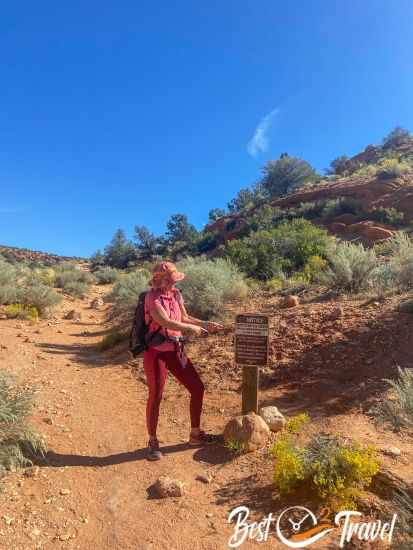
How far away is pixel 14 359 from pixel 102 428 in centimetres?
296

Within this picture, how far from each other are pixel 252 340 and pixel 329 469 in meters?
1.39

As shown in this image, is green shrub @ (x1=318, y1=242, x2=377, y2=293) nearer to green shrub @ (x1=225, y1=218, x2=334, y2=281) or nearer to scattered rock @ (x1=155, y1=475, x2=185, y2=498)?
green shrub @ (x1=225, y1=218, x2=334, y2=281)

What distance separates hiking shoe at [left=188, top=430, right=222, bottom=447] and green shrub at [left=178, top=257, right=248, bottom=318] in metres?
3.62

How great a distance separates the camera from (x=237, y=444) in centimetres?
344

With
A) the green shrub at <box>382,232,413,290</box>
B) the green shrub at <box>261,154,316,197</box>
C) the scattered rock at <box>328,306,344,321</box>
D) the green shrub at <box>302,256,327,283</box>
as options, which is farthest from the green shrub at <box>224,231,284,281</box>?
the green shrub at <box>261,154,316,197</box>

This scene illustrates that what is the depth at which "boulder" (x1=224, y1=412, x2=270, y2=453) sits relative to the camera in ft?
11.3

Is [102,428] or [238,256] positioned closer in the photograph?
[102,428]

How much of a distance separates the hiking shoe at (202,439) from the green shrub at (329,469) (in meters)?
Answer: 0.99

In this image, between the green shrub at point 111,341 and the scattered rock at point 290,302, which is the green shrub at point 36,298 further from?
the scattered rock at point 290,302

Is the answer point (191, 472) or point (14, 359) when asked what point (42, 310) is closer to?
point (14, 359)

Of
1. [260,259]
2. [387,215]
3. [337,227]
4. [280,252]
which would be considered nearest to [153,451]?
[260,259]

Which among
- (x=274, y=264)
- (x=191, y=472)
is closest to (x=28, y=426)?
(x=191, y=472)

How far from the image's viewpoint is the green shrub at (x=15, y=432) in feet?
9.76

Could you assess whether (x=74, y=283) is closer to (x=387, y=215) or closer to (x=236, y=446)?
(x=387, y=215)
